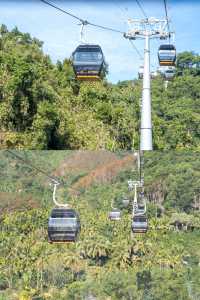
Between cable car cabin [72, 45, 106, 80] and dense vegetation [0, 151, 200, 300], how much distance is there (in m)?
5.52

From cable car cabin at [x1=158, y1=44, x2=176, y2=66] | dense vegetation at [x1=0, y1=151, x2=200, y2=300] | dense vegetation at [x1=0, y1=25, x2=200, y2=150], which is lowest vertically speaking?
dense vegetation at [x1=0, y1=151, x2=200, y2=300]

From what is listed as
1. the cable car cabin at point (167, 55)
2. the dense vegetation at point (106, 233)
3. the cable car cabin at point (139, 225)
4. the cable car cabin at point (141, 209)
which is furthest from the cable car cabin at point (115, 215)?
the cable car cabin at point (167, 55)

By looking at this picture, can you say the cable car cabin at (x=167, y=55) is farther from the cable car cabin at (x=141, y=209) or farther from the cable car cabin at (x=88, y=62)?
the cable car cabin at (x=88, y=62)

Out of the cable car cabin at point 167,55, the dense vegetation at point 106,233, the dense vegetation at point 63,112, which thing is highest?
the cable car cabin at point 167,55

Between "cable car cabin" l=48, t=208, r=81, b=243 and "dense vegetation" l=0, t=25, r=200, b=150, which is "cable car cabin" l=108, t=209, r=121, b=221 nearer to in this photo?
"dense vegetation" l=0, t=25, r=200, b=150

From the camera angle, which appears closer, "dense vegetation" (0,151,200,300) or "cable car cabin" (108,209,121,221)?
"dense vegetation" (0,151,200,300)

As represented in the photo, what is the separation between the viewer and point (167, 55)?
26.5ft

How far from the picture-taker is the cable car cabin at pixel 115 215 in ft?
34.0

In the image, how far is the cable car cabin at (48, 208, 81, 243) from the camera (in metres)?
5.84

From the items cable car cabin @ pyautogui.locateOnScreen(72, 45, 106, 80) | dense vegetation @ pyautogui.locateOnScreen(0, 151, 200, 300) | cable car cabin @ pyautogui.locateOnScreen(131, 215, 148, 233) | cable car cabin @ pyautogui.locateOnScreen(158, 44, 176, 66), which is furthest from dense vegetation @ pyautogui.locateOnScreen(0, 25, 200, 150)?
cable car cabin @ pyautogui.locateOnScreen(72, 45, 106, 80)

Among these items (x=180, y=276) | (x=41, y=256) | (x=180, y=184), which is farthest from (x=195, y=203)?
(x=41, y=256)

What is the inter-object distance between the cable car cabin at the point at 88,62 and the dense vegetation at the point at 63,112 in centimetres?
492

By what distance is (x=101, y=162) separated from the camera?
382 inches

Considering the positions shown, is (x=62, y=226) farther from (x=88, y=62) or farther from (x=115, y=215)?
(x=115, y=215)
